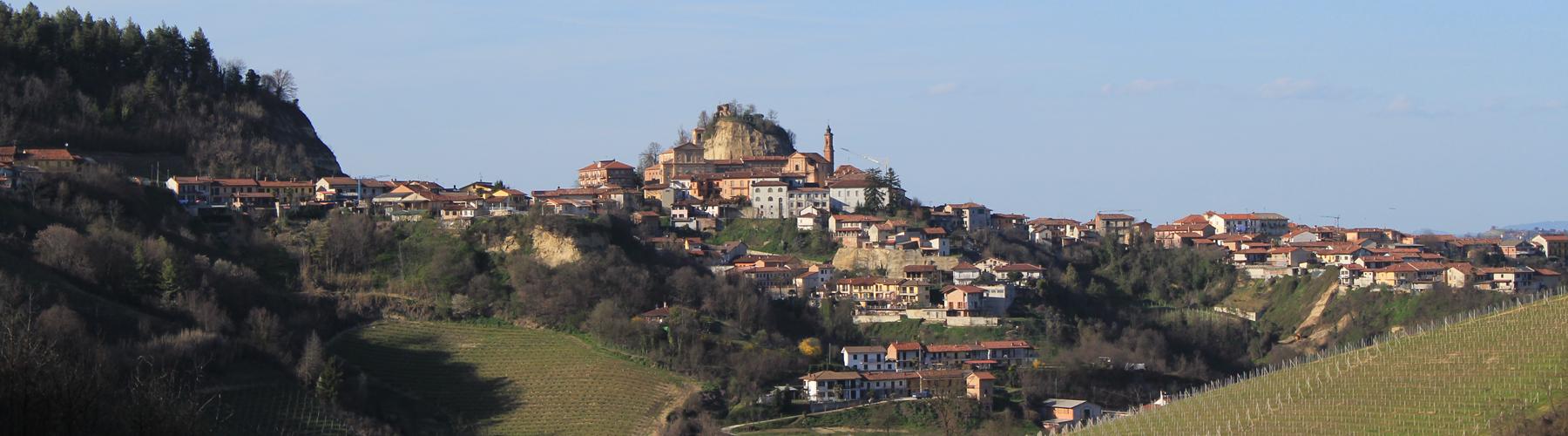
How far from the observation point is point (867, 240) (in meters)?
77.8

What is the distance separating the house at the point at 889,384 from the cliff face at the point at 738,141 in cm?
4301

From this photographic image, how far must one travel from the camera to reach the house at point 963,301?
222 feet

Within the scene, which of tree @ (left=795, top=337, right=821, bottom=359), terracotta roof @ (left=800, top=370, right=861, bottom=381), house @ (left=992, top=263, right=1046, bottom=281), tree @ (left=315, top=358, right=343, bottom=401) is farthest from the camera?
house @ (left=992, top=263, right=1046, bottom=281)

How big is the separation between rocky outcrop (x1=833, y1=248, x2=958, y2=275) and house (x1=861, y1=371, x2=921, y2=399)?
19315 millimetres

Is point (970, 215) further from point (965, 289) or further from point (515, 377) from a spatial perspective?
point (515, 377)

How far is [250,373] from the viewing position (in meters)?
47.8

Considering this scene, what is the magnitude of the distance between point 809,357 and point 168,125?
29.7m

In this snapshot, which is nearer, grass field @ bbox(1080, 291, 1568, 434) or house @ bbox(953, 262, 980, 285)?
grass field @ bbox(1080, 291, 1568, 434)

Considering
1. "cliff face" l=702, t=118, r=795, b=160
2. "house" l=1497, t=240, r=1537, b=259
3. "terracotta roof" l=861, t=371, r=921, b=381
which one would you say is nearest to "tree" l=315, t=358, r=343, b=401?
"terracotta roof" l=861, t=371, r=921, b=381

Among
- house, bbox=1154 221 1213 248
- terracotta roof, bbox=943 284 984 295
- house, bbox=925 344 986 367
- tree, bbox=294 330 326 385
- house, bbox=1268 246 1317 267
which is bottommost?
house, bbox=925 344 986 367

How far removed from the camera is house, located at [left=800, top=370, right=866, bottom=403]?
53781 mm

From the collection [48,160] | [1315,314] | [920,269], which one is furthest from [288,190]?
→ [1315,314]

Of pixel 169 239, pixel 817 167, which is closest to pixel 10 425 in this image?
pixel 169 239

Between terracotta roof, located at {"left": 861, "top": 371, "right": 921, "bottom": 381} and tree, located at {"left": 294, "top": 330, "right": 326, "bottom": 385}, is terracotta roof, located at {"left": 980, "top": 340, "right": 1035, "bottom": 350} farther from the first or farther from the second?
tree, located at {"left": 294, "top": 330, "right": 326, "bottom": 385}
